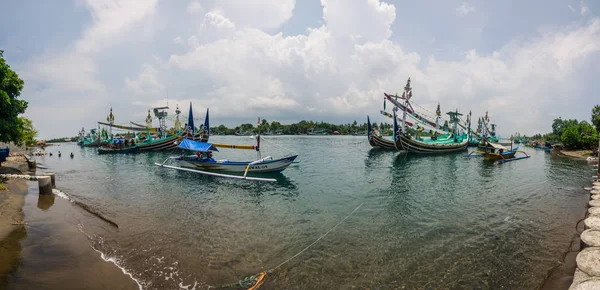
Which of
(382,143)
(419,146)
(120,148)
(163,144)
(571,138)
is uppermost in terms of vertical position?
(571,138)

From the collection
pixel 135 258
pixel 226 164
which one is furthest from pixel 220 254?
pixel 226 164

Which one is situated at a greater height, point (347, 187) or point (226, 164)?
point (226, 164)

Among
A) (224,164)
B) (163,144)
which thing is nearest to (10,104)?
(224,164)

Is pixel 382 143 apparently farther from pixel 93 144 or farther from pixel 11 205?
pixel 93 144

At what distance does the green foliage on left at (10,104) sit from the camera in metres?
17.5

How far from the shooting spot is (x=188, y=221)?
533 inches

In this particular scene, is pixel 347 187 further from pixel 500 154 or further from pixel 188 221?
pixel 500 154

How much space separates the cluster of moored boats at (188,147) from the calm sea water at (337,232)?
322cm

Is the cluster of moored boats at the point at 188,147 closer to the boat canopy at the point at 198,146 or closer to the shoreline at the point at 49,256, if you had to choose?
the boat canopy at the point at 198,146

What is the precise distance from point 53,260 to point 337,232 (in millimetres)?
10595

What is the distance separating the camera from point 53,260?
837 cm

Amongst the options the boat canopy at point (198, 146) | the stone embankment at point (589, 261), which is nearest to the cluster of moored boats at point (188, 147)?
the boat canopy at point (198, 146)

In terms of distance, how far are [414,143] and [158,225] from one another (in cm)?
4803

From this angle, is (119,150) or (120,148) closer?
(119,150)
